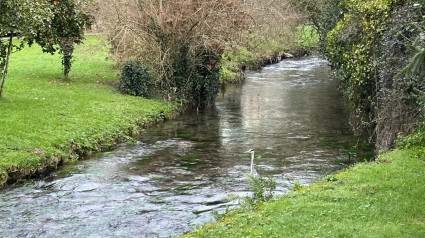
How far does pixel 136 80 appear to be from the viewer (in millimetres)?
28484

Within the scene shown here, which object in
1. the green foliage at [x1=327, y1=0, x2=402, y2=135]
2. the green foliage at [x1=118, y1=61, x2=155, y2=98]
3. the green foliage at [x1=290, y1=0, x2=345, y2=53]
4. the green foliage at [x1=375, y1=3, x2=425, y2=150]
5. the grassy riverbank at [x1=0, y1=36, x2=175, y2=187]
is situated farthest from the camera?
the green foliage at [x1=290, y1=0, x2=345, y2=53]

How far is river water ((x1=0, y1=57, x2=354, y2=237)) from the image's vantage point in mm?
12203

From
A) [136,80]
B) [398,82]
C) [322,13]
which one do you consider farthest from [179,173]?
[322,13]

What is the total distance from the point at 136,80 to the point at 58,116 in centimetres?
792

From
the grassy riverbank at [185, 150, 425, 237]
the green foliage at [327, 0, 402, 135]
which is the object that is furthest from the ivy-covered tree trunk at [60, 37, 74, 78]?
the grassy riverbank at [185, 150, 425, 237]

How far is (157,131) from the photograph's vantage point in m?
24.0

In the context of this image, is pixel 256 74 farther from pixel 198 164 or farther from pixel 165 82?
pixel 198 164

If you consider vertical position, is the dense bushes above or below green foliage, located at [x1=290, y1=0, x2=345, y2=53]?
below

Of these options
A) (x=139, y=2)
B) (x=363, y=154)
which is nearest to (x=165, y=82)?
(x=139, y=2)

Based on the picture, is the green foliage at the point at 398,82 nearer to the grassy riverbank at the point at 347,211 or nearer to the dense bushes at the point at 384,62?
the dense bushes at the point at 384,62

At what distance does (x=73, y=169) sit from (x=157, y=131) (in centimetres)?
748

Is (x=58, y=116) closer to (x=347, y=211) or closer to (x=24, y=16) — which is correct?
(x=24, y=16)

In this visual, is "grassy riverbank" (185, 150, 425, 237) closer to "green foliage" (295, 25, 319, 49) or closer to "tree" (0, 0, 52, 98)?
"tree" (0, 0, 52, 98)

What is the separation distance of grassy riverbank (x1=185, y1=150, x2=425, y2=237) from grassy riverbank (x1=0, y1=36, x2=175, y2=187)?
7.56 metres
